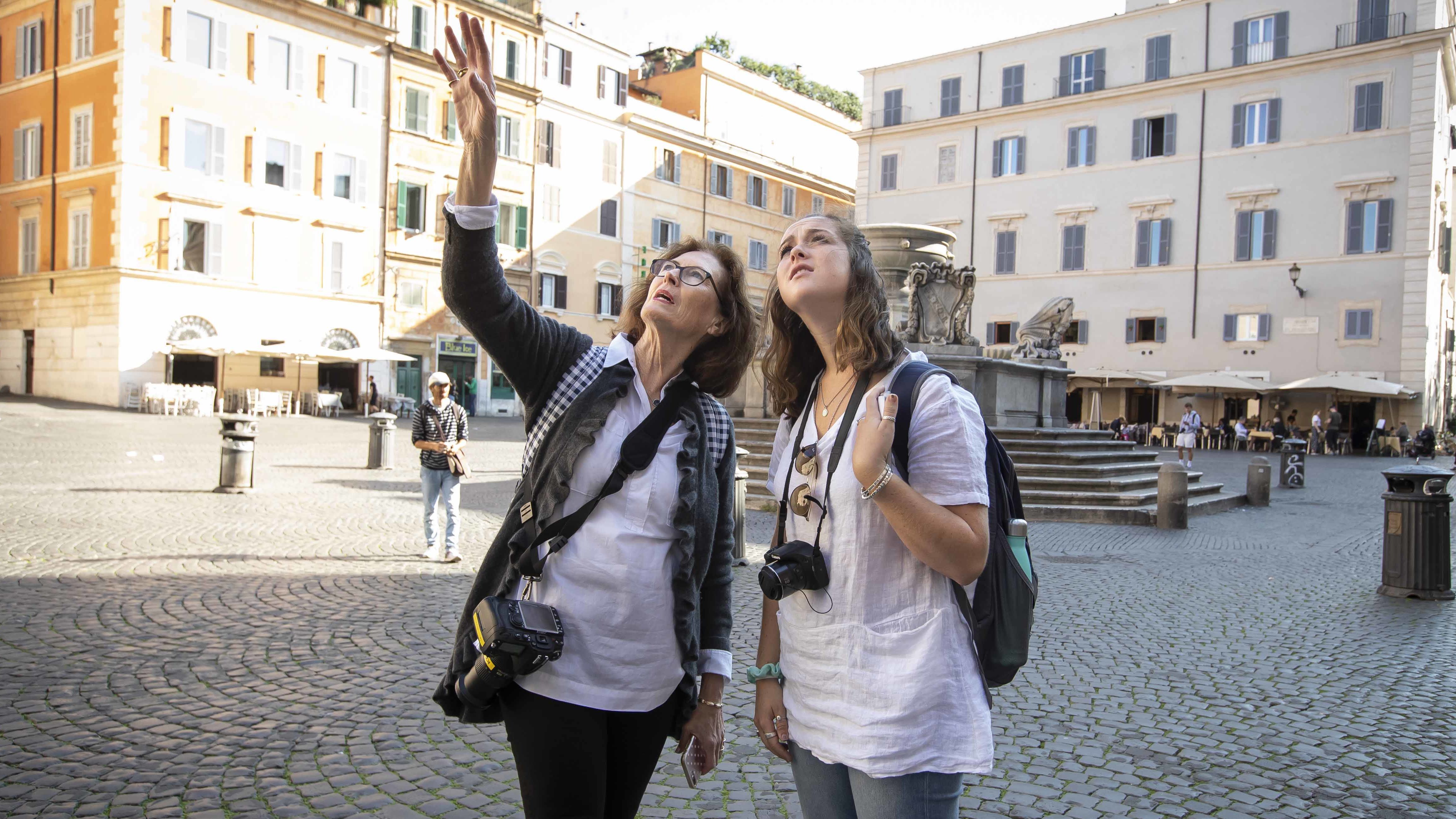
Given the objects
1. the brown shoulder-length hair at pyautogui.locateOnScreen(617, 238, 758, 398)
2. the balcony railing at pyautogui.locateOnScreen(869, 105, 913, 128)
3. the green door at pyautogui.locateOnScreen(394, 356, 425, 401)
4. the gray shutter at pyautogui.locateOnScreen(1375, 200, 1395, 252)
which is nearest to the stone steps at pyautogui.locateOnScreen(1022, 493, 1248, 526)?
the brown shoulder-length hair at pyautogui.locateOnScreen(617, 238, 758, 398)

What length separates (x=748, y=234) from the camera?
49094 millimetres

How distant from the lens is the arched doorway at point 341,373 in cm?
3419

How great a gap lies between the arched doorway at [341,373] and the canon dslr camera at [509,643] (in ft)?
112

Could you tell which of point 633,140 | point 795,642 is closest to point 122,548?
point 795,642

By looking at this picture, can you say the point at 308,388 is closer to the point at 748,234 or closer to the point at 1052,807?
the point at 748,234

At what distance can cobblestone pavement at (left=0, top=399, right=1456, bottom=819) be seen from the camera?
3740 millimetres

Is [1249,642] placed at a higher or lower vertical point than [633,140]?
lower

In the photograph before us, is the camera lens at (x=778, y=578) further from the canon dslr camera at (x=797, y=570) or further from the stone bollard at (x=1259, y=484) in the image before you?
the stone bollard at (x=1259, y=484)

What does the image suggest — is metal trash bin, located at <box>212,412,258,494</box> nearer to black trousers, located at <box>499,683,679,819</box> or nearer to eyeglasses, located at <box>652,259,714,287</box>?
eyeglasses, located at <box>652,259,714,287</box>

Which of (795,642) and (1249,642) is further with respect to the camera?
(1249,642)

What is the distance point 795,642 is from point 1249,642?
5339 millimetres

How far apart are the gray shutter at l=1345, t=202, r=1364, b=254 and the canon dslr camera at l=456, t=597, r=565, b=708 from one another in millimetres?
37774

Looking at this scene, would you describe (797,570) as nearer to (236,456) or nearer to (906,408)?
(906,408)

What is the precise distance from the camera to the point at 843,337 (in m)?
2.05
